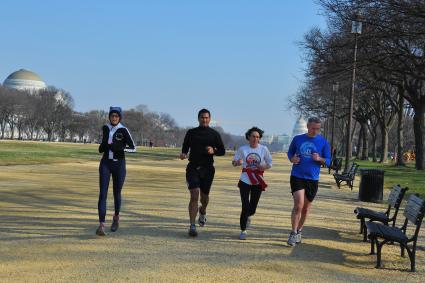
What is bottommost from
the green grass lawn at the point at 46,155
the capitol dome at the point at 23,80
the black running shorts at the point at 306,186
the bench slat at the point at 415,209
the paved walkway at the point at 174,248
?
the paved walkway at the point at 174,248

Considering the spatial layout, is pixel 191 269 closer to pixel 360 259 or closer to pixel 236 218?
pixel 360 259

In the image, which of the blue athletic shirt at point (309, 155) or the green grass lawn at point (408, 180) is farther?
the green grass lawn at point (408, 180)

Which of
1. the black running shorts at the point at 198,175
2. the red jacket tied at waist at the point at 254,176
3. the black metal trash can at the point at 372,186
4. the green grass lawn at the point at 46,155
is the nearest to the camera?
the red jacket tied at waist at the point at 254,176

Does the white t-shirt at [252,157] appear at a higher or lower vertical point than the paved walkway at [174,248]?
higher

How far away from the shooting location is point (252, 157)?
7.93m

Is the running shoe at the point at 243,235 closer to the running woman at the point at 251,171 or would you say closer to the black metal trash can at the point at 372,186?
the running woman at the point at 251,171

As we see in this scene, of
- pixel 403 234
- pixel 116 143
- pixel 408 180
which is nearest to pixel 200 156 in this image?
pixel 116 143

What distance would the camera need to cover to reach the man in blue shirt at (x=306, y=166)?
7.59 m

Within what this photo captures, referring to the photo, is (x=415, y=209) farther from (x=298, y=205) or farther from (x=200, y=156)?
(x=200, y=156)

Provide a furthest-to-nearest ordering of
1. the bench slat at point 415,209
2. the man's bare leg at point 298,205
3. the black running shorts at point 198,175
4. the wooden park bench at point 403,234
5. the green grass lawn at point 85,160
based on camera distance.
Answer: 1. the green grass lawn at point 85,160
2. the black running shorts at point 198,175
3. the man's bare leg at point 298,205
4. the bench slat at point 415,209
5. the wooden park bench at point 403,234

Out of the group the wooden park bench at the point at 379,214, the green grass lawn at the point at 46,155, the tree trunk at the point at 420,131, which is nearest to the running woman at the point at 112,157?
the wooden park bench at the point at 379,214

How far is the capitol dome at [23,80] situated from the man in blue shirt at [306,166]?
164 m

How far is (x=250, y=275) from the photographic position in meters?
5.90

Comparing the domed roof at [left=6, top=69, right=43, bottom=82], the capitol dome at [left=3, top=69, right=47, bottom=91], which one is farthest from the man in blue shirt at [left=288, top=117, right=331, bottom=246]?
the domed roof at [left=6, top=69, right=43, bottom=82]
